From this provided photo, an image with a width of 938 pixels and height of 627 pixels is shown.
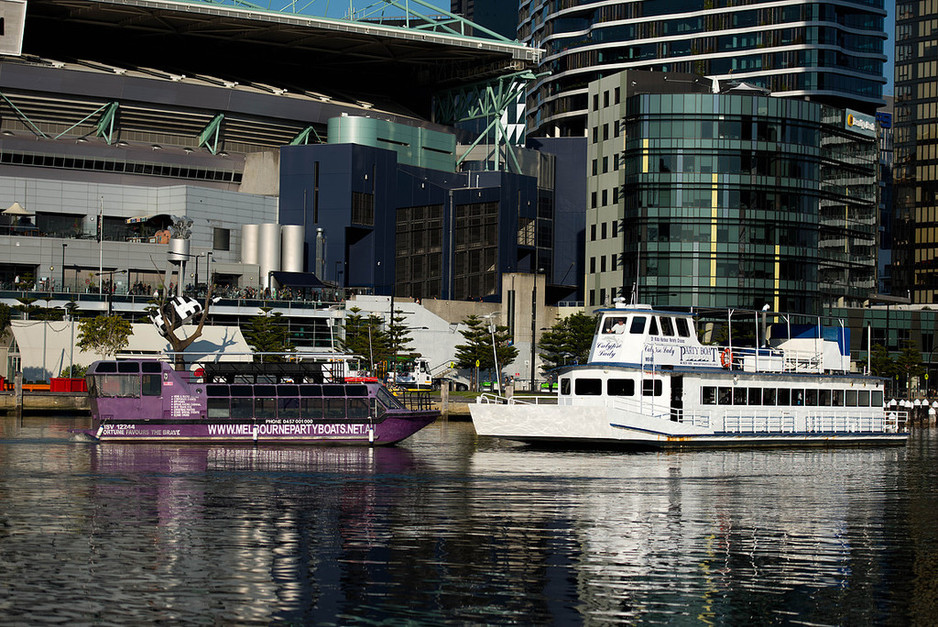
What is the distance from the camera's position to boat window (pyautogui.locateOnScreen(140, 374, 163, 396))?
215 feet

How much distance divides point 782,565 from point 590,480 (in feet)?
62.9

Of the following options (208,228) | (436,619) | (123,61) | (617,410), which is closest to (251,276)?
(208,228)

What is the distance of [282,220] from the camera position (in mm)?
152000

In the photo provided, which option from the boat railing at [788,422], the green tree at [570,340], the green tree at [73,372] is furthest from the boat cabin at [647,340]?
the green tree at [570,340]

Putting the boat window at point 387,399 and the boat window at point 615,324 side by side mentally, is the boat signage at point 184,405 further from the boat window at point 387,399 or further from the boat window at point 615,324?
the boat window at point 615,324

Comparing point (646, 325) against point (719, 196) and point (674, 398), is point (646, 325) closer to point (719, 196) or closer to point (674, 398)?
point (674, 398)

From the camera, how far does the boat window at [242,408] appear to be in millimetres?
66938

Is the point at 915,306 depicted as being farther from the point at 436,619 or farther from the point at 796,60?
the point at 436,619

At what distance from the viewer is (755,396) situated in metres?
72.2

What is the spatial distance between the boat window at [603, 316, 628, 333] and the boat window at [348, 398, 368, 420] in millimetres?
12990

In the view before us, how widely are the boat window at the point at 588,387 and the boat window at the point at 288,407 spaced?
14.1m

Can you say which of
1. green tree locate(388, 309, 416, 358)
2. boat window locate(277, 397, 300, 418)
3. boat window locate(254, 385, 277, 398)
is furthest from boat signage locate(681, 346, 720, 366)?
green tree locate(388, 309, 416, 358)

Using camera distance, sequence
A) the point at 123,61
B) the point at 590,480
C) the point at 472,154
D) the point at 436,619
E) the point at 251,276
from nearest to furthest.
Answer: the point at 436,619 → the point at 590,480 → the point at 251,276 → the point at 123,61 → the point at 472,154

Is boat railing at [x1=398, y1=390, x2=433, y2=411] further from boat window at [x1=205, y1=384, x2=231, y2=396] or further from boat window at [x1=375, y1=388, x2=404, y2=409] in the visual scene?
boat window at [x1=205, y1=384, x2=231, y2=396]
